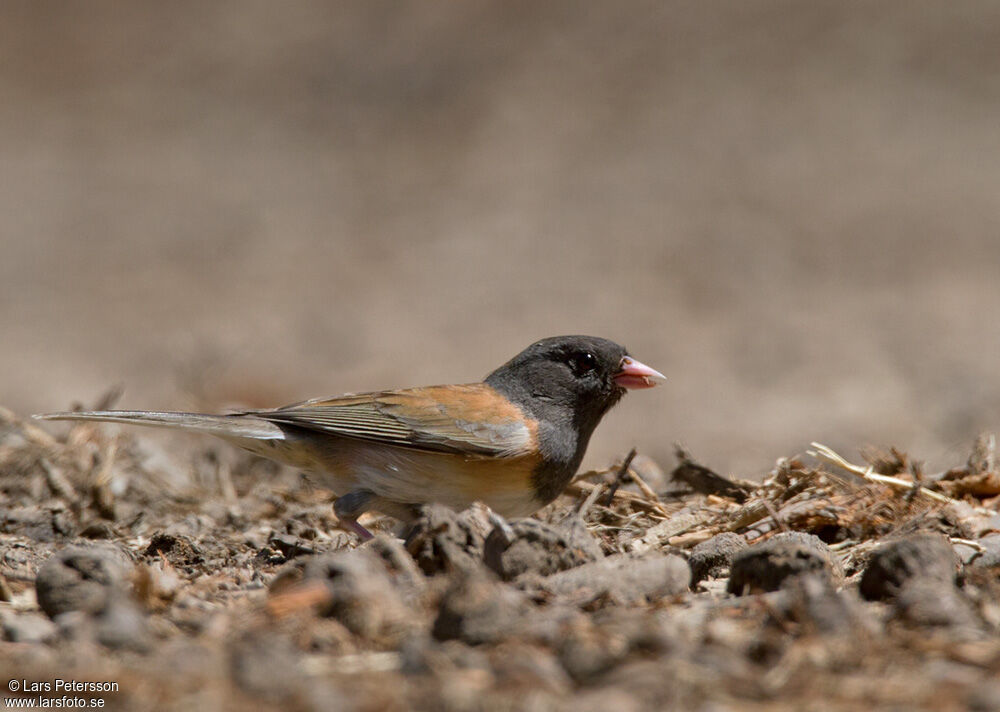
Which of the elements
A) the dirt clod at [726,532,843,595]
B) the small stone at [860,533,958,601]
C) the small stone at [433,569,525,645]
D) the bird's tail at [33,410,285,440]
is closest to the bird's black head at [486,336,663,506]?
the bird's tail at [33,410,285,440]

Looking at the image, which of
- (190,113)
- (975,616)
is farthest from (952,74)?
(975,616)

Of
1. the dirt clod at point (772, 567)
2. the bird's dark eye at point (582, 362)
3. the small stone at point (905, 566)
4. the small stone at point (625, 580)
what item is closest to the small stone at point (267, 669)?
the small stone at point (625, 580)

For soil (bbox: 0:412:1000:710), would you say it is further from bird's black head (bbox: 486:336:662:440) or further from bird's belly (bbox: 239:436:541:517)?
bird's black head (bbox: 486:336:662:440)

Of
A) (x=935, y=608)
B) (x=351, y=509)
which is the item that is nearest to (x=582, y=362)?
(x=351, y=509)

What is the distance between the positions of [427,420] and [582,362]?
0.69 metres

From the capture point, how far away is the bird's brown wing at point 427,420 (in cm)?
422

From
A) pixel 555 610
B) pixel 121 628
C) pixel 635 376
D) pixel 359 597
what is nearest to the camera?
pixel 121 628

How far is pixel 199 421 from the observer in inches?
169

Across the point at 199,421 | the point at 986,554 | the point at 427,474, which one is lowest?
the point at 986,554

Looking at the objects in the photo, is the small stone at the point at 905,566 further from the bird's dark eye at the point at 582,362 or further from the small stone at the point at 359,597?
the bird's dark eye at the point at 582,362

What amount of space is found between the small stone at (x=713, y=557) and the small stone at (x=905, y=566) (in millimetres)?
577

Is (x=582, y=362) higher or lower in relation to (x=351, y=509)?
higher

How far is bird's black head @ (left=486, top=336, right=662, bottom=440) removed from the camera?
456 centimetres

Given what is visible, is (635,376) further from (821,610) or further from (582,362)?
(821,610)
